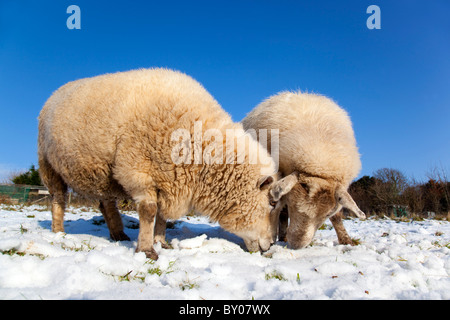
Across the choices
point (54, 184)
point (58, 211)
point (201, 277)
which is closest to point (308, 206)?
point (201, 277)

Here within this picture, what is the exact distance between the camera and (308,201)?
13.4 ft

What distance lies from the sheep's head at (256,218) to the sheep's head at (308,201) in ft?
0.51

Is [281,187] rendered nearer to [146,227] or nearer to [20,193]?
[146,227]

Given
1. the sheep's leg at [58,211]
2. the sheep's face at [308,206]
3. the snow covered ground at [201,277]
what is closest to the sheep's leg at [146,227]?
the snow covered ground at [201,277]

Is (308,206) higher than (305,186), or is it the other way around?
(305,186)

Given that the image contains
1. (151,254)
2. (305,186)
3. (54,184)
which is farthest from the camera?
(54,184)

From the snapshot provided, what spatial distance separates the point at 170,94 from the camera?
3889 mm

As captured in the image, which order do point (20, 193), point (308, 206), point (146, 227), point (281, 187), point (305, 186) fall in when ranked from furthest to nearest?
A: point (20, 193), point (305, 186), point (308, 206), point (281, 187), point (146, 227)

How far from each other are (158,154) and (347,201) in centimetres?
241

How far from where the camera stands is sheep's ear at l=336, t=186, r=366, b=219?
13.0 ft

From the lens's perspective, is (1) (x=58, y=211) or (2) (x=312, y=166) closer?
(2) (x=312, y=166)

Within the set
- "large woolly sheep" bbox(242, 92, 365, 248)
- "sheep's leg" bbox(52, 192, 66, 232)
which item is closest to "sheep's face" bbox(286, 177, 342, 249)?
"large woolly sheep" bbox(242, 92, 365, 248)

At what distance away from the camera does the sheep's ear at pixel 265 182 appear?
396cm

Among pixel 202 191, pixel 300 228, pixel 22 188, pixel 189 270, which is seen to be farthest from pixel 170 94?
pixel 22 188
